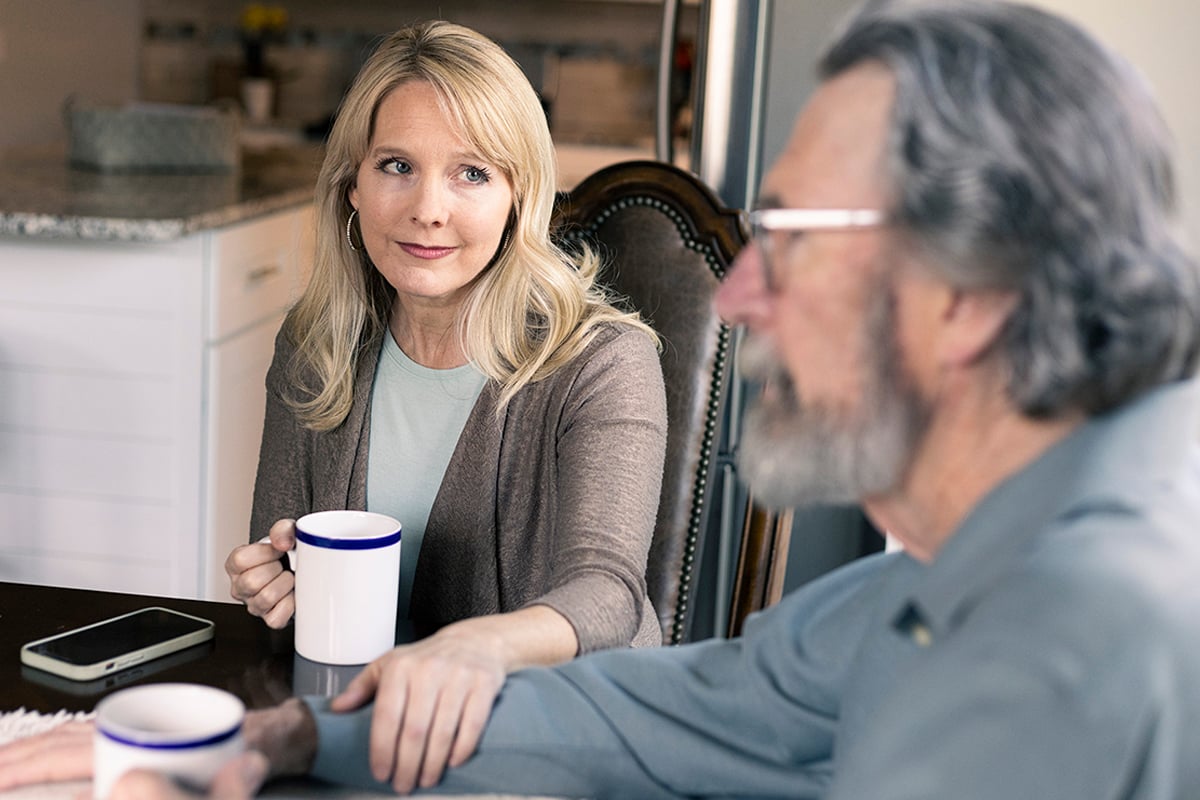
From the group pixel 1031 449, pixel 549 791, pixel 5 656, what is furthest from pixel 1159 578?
pixel 5 656

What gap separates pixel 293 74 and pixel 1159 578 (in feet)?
17.0

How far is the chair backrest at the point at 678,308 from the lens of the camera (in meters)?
1.60

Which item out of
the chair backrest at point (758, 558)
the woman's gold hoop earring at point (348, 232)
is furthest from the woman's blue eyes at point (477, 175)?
the chair backrest at point (758, 558)

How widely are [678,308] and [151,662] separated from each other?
788 millimetres

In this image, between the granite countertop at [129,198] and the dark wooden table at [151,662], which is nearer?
the dark wooden table at [151,662]

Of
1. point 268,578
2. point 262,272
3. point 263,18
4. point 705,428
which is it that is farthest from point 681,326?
point 263,18

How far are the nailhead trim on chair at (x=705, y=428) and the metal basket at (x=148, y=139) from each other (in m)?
2.10

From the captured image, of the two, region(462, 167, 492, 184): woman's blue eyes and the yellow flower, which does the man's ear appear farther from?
the yellow flower

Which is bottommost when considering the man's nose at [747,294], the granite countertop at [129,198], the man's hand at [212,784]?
the man's hand at [212,784]

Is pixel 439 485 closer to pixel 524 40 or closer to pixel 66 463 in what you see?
pixel 66 463

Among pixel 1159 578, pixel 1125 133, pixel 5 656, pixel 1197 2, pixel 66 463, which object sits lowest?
pixel 66 463

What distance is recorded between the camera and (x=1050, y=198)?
2.23 feet

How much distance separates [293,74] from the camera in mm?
5406

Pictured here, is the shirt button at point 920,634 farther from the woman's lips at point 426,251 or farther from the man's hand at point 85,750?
the woman's lips at point 426,251
